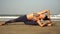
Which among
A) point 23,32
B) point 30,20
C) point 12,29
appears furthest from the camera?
point 30,20

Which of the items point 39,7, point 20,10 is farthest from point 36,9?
point 20,10

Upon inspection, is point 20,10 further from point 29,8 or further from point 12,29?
point 12,29

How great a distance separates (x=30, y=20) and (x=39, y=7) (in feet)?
3.96

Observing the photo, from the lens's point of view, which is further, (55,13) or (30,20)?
(55,13)

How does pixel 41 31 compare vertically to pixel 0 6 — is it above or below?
below

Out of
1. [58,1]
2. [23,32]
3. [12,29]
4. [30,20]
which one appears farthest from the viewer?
[58,1]

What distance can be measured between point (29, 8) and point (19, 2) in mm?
→ 330

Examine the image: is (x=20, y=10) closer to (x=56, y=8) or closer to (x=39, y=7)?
(x=39, y=7)

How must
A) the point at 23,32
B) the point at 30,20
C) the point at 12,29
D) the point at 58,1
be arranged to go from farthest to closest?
the point at 58,1, the point at 30,20, the point at 12,29, the point at 23,32

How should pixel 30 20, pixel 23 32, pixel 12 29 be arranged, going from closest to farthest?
pixel 23 32 < pixel 12 29 < pixel 30 20

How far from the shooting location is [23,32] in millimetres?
3061

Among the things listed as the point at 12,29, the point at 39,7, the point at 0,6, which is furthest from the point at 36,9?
the point at 12,29

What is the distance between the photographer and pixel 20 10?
16.1 feet

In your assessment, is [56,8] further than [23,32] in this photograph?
Yes
